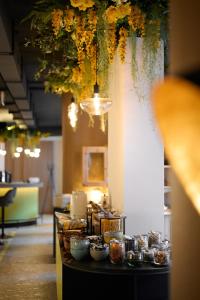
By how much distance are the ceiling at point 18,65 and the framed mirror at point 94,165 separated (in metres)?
1.70

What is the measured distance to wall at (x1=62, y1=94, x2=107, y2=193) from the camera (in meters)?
8.05

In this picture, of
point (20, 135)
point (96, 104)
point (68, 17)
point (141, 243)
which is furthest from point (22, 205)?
point (68, 17)

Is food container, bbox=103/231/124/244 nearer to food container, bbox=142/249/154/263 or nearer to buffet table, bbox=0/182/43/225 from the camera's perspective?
food container, bbox=142/249/154/263

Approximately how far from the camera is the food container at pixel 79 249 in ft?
10.0

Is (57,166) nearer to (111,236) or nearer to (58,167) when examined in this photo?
(58,167)

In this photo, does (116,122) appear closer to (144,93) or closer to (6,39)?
(144,93)

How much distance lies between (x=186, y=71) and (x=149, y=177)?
2.75m

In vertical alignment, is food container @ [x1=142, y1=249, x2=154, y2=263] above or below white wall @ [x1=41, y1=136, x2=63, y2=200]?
below

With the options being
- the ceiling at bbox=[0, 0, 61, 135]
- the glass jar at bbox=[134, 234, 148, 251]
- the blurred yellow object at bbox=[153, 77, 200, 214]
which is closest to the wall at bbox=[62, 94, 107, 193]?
the ceiling at bbox=[0, 0, 61, 135]

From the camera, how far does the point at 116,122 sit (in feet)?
14.5

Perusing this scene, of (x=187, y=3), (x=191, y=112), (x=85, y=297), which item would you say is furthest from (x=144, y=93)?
(x=191, y=112)

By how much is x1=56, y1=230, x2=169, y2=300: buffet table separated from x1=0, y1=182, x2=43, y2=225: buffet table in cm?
775

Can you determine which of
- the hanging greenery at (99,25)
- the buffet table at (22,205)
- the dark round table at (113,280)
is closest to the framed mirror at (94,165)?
the hanging greenery at (99,25)

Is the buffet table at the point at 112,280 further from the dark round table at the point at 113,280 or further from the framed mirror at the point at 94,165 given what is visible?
the framed mirror at the point at 94,165
